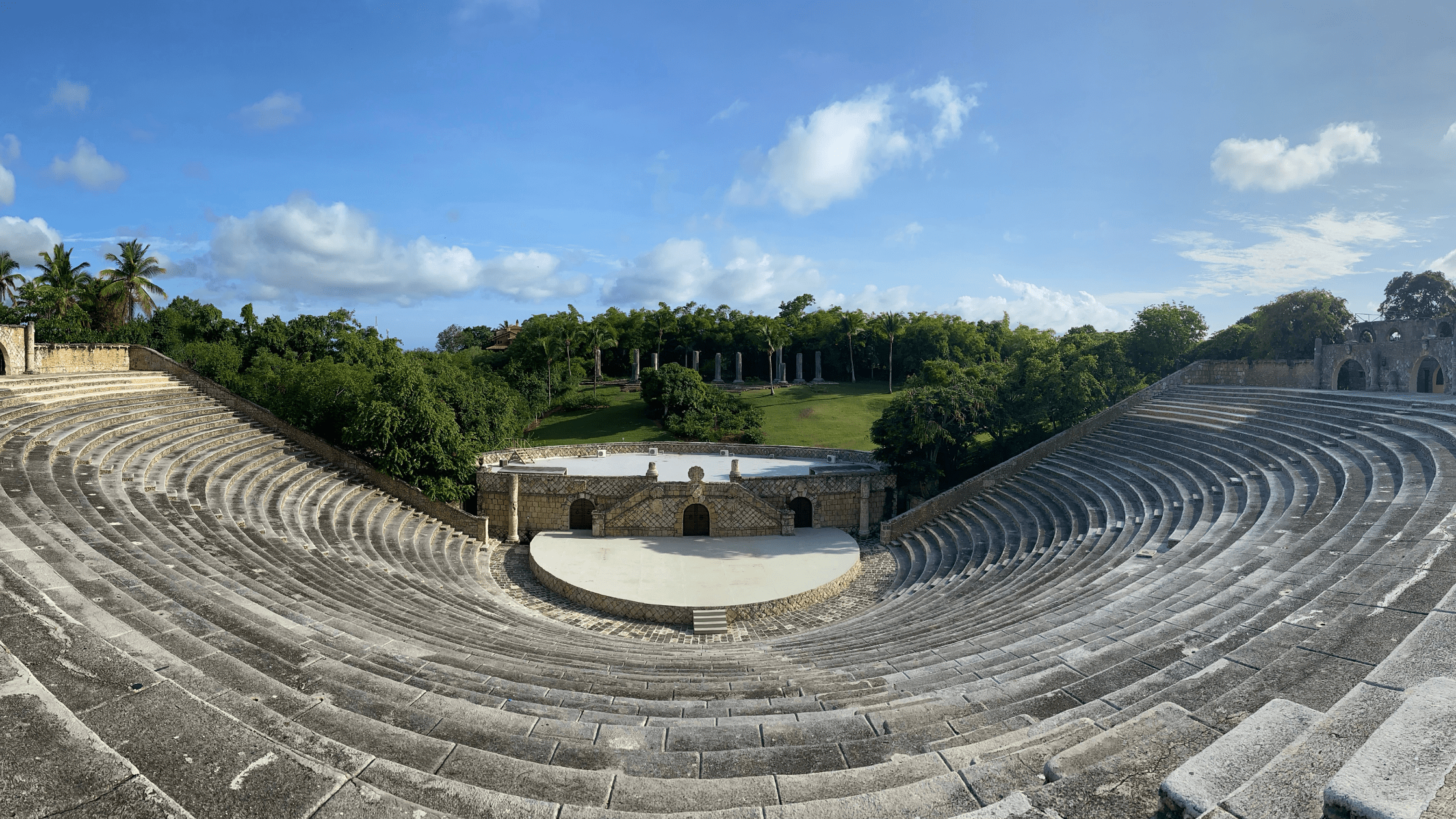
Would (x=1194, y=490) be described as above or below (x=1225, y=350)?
below

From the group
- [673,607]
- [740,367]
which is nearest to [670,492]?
[673,607]

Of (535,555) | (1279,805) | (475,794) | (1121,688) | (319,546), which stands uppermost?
(1279,805)

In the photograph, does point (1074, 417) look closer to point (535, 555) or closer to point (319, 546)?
point (535, 555)

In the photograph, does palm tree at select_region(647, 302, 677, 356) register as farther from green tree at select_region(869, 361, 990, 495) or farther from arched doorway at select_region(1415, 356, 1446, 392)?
arched doorway at select_region(1415, 356, 1446, 392)

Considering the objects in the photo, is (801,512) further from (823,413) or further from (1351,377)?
(1351,377)

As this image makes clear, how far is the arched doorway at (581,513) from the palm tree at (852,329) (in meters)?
39.2

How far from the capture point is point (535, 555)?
22078 mm

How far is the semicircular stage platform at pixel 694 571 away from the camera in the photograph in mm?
18078

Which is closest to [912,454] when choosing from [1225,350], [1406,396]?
[1406,396]

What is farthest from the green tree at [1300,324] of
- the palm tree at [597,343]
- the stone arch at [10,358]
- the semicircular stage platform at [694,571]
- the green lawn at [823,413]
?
the stone arch at [10,358]

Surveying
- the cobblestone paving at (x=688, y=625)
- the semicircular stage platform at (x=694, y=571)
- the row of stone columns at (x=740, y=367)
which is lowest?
the cobblestone paving at (x=688, y=625)

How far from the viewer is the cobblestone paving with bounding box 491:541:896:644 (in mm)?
16609

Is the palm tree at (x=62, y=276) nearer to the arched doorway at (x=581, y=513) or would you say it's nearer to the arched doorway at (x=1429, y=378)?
the arched doorway at (x=581, y=513)

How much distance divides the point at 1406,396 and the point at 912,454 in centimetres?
1606
